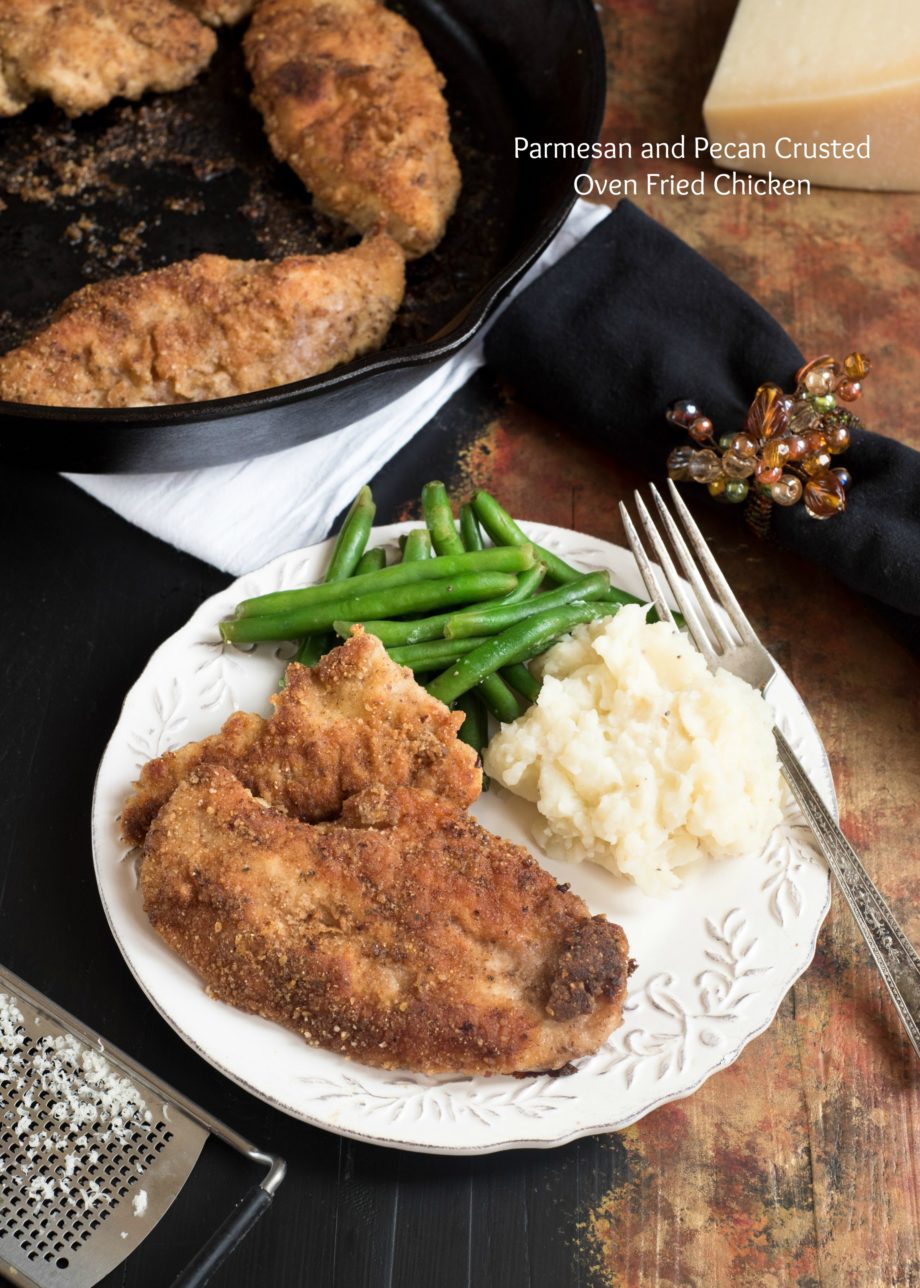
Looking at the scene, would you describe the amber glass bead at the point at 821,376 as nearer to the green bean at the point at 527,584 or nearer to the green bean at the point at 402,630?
the green bean at the point at 527,584

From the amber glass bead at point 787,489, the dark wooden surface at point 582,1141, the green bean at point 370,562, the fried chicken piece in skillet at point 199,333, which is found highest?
the fried chicken piece in skillet at point 199,333

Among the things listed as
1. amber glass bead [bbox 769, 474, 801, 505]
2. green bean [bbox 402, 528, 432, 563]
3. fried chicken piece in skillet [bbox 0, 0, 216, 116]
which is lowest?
amber glass bead [bbox 769, 474, 801, 505]

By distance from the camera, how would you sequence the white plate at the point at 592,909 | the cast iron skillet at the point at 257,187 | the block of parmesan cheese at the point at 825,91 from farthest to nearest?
the block of parmesan cheese at the point at 825,91
the cast iron skillet at the point at 257,187
the white plate at the point at 592,909

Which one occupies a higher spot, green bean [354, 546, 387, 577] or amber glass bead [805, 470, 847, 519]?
green bean [354, 546, 387, 577]

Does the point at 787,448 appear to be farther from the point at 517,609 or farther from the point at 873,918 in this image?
the point at 873,918

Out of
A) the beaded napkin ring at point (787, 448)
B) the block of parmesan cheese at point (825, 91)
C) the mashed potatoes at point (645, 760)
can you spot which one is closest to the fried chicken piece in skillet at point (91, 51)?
the block of parmesan cheese at point (825, 91)

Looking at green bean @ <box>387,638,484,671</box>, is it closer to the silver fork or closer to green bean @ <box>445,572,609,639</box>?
green bean @ <box>445,572,609,639</box>

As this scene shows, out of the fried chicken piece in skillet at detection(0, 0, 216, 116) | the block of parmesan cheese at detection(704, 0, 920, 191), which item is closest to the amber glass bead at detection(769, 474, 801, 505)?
the block of parmesan cheese at detection(704, 0, 920, 191)
